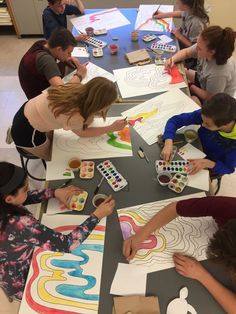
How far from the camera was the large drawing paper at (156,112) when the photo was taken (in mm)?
1957

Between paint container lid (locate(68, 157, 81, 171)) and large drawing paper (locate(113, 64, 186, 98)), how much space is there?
0.74 metres

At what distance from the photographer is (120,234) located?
1.46m

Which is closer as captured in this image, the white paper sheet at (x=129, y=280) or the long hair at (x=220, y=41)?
the white paper sheet at (x=129, y=280)

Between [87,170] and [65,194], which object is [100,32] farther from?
[65,194]

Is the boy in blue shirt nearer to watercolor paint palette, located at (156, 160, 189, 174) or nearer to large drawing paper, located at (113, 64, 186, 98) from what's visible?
watercolor paint palette, located at (156, 160, 189, 174)

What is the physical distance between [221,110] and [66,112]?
91 cm

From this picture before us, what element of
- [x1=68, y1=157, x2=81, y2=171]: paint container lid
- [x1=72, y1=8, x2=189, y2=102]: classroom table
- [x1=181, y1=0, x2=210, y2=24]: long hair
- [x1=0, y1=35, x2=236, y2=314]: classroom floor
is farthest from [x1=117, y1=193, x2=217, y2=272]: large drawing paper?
[x1=181, y1=0, x2=210, y2=24]: long hair

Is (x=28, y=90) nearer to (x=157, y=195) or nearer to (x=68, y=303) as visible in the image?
(x=157, y=195)

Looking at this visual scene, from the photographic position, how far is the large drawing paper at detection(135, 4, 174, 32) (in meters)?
2.89

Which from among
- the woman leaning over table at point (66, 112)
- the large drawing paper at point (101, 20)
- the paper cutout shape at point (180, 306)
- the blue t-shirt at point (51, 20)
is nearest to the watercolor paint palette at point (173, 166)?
the woman leaning over table at point (66, 112)


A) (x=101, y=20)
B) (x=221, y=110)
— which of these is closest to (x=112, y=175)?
(x=221, y=110)

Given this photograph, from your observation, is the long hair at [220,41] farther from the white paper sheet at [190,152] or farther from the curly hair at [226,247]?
the curly hair at [226,247]

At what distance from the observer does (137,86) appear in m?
2.31

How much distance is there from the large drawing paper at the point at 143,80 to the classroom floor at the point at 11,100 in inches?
43.6
